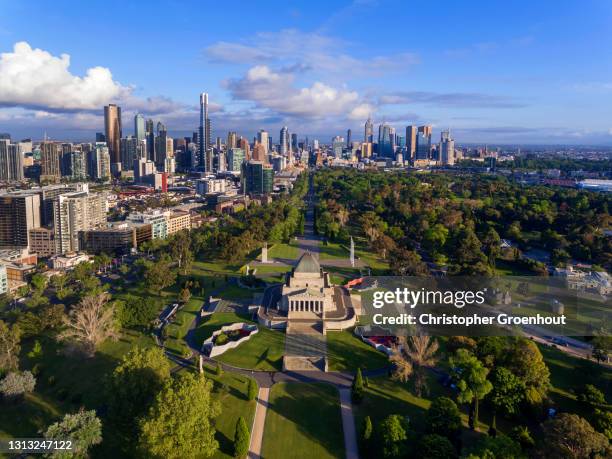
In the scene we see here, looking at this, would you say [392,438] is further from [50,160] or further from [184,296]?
[50,160]

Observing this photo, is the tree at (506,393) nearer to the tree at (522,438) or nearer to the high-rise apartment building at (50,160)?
the tree at (522,438)

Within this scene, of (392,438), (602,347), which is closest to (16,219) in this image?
(392,438)

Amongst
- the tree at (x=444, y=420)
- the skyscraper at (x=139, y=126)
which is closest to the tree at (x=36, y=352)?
the tree at (x=444, y=420)

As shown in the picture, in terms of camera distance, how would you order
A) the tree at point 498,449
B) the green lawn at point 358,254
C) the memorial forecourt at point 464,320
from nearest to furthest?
the tree at point 498,449, the memorial forecourt at point 464,320, the green lawn at point 358,254

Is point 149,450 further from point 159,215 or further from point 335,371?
point 159,215

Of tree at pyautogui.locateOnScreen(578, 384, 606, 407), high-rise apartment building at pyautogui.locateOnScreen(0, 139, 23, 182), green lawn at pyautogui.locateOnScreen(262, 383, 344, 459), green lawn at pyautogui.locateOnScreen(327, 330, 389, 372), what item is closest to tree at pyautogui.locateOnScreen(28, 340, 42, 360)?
green lawn at pyautogui.locateOnScreen(262, 383, 344, 459)
